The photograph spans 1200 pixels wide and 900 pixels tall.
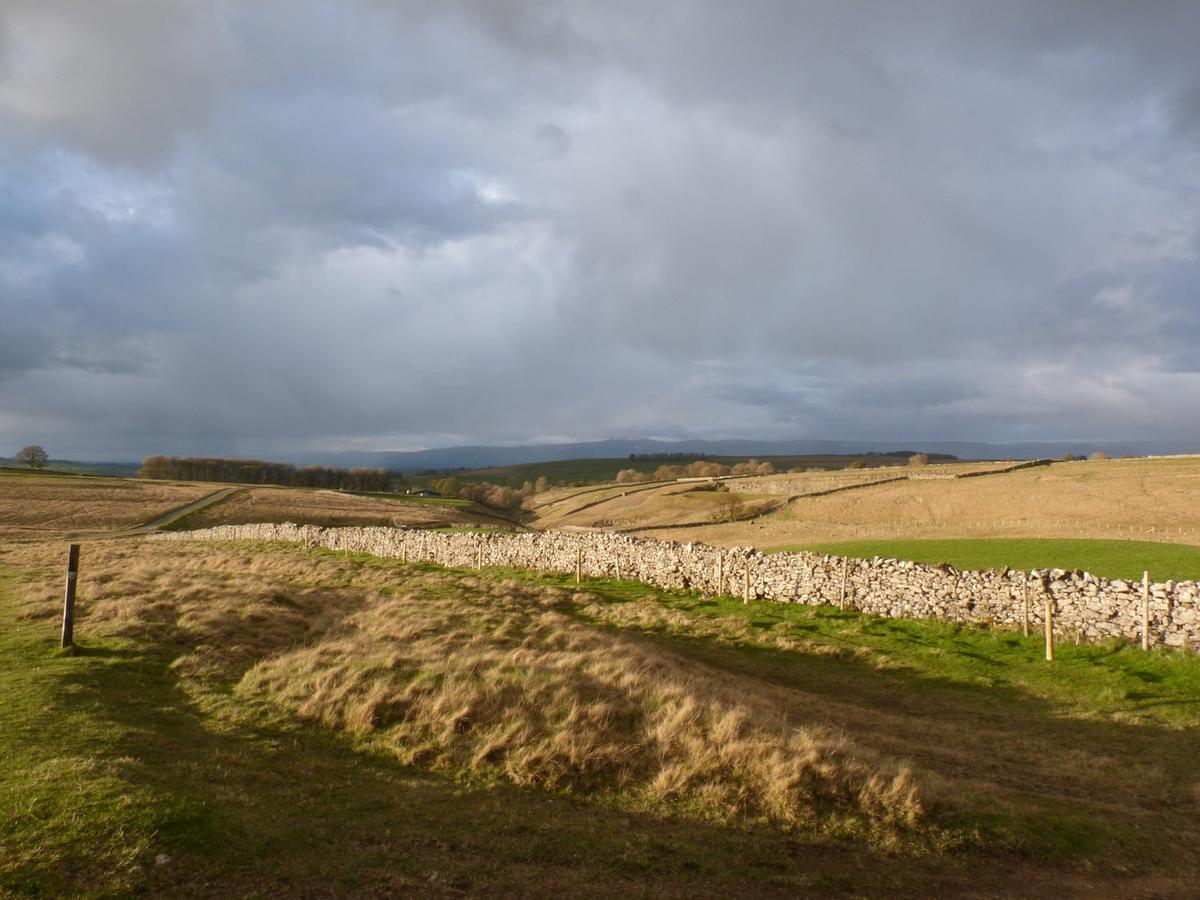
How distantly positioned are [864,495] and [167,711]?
222ft

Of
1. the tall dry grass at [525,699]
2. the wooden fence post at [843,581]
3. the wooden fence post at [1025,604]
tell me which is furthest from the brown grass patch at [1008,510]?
the tall dry grass at [525,699]

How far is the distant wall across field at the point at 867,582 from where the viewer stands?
56.8 feet

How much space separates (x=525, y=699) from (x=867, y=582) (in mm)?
16234

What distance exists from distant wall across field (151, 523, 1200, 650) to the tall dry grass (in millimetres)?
8519

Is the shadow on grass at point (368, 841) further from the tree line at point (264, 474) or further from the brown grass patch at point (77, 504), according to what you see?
the tree line at point (264, 474)

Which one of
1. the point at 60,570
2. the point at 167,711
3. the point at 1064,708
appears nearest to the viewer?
the point at 167,711

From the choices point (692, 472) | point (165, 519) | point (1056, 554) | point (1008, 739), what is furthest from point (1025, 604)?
point (692, 472)

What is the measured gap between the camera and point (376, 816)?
293 inches

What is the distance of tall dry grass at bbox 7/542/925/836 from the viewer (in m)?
8.41

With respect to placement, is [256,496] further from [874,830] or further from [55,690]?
[874,830]

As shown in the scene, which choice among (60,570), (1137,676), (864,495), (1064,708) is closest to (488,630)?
(1064,708)

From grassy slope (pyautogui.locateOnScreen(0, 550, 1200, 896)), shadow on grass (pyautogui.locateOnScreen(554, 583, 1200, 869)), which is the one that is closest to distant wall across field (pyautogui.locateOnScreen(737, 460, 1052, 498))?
shadow on grass (pyautogui.locateOnScreen(554, 583, 1200, 869))

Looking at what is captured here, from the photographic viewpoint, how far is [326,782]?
27.1 feet

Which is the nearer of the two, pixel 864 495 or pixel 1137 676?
pixel 1137 676
